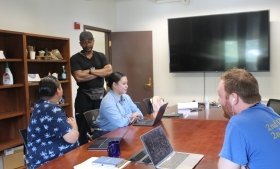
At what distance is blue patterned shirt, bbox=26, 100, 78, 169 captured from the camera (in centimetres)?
215

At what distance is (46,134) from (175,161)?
982 mm

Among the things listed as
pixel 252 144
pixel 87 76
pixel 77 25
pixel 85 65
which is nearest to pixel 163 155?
pixel 252 144

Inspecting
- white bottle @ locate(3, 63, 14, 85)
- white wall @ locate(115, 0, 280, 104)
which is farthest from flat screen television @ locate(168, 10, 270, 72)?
white bottle @ locate(3, 63, 14, 85)

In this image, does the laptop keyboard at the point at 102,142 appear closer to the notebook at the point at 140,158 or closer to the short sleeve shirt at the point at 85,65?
the notebook at the point at 140,158

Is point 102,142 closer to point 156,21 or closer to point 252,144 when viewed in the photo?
point 252,144

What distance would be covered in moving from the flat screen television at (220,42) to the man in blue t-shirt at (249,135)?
150 inches

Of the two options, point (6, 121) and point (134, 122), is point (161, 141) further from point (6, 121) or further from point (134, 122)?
point (6, 121)

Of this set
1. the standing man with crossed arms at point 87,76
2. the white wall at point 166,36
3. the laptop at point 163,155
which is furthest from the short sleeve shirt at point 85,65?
the white wall at point 166,36

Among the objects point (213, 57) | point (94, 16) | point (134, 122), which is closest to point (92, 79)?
point (134, 122)

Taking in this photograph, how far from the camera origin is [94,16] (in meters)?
5.36

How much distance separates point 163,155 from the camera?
1.79 meters

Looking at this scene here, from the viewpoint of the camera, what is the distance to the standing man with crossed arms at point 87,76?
3.55 m

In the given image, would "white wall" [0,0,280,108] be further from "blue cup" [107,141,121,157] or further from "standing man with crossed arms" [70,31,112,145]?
"blue cup" [107,141,121,157]

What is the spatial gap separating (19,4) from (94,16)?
169cm
